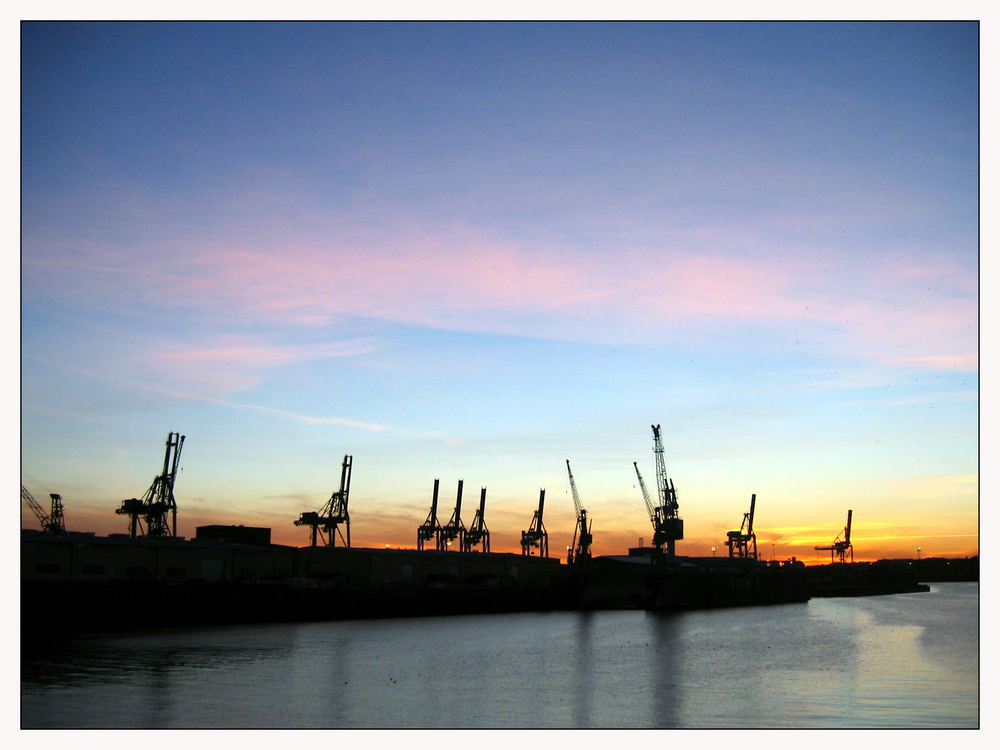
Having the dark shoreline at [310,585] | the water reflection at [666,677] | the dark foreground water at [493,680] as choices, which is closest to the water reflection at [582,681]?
the dark foreground water at [493,680]

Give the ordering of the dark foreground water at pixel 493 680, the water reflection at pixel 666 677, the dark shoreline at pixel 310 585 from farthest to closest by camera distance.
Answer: the dark shoreline at pixel 310 585 → the water reflection at pixel 666 677 → the dark foreground water at pixel 493 680

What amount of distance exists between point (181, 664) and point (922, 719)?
31224 millimetres

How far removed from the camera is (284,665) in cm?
4572

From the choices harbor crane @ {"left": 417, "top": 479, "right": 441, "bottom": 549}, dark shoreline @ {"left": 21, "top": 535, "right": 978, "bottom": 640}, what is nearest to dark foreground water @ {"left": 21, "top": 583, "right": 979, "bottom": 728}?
dark shoreline @ {"left": 21, "top": 535, "right": 978, "bottom": 640}

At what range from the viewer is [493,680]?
41594 millimetres

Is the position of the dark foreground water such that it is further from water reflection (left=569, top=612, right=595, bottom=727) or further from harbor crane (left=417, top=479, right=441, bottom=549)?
harbor crane (left=417, top=479, right=441, bottom=549)

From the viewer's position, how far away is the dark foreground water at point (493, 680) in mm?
31500

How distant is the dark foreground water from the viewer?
31.5 metres

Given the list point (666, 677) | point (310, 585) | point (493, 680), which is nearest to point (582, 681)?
point (493, 680)


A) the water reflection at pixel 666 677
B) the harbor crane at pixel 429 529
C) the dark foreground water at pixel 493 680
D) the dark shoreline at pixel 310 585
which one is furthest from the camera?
the harbor crane at pixel 429 529

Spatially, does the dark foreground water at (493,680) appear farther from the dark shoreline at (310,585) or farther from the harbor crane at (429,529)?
the harbor crane at (429,529)

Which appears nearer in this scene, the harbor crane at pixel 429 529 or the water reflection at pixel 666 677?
the water reflection at pixel 666 677
